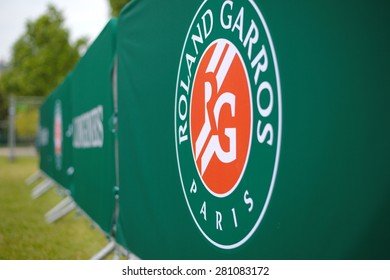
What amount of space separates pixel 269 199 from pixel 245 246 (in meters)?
0.25

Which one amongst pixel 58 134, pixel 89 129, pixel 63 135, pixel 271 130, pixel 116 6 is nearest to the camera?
pixel 271 130

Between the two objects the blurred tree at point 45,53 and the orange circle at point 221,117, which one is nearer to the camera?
the orange circle at point 221,117

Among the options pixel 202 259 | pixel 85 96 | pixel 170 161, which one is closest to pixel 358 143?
pixel 202 259

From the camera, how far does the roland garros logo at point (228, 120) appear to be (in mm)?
1357

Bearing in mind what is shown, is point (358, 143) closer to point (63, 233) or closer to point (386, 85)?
point (386, 85)

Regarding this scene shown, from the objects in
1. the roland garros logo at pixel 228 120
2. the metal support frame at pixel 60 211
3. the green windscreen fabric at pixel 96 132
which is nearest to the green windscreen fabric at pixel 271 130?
the roland garros logo at pixel 228 120

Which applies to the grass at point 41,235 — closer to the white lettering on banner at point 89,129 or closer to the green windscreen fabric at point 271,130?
the white lettering on banner at point 89,129

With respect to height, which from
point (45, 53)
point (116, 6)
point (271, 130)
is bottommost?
point (271, 130)

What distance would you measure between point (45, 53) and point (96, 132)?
82.1ft

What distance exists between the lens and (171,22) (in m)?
2.12

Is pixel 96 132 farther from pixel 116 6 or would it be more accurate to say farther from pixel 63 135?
pixel 116 6

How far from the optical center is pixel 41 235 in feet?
14.8

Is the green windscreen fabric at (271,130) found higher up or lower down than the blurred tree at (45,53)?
lower down

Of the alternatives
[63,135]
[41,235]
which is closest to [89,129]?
[41,235]
